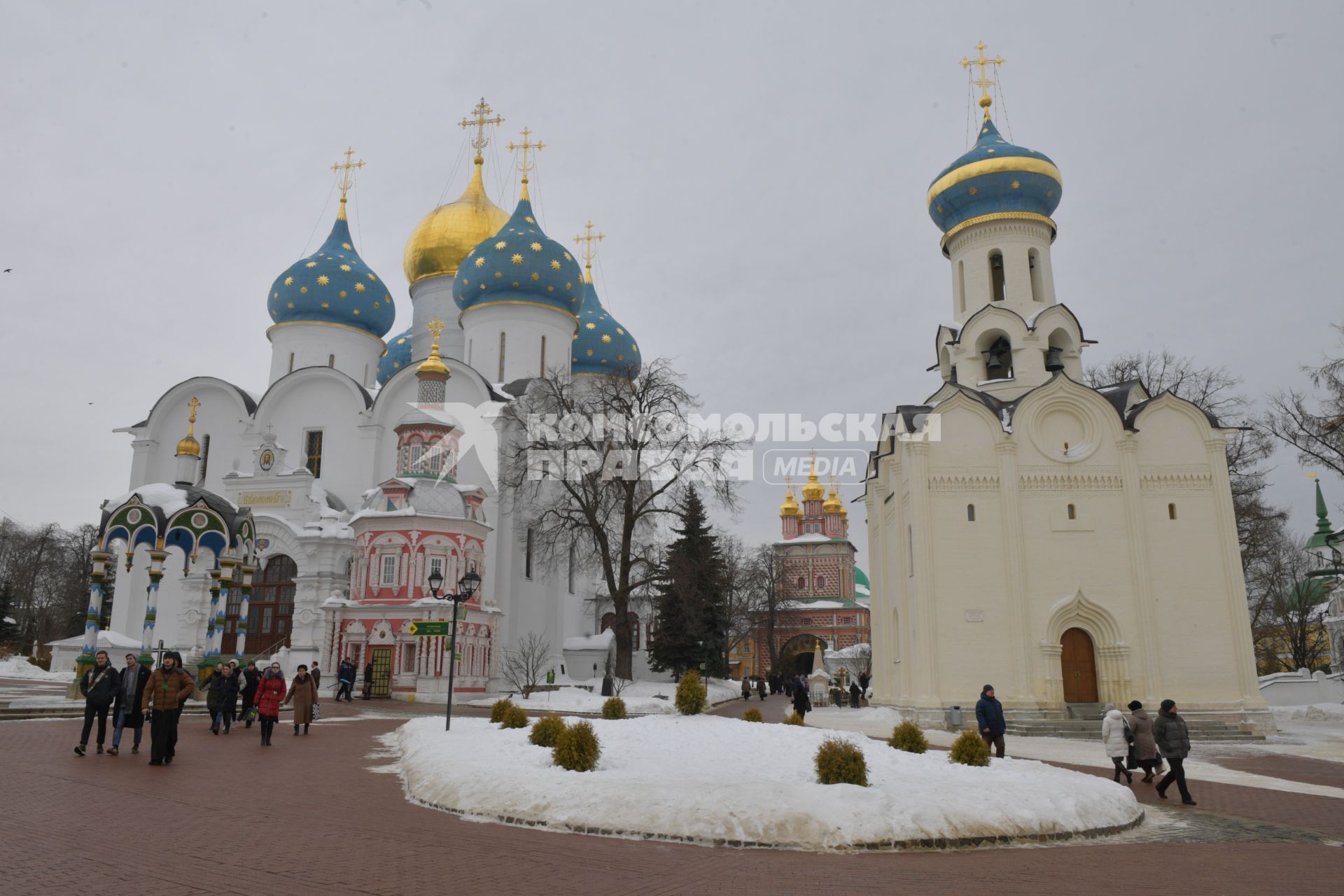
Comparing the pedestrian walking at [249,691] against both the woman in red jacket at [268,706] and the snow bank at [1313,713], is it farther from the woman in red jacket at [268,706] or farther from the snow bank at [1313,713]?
the snow bank at [1313,713]

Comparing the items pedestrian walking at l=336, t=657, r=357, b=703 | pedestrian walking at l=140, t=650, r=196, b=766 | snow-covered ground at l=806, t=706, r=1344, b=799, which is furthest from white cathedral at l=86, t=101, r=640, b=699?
snow-covered ground at l=806, t=706, r=1344, b=799

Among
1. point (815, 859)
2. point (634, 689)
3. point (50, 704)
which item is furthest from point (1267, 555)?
point (50, 704)

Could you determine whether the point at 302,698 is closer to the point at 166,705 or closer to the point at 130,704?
the point at 130,704

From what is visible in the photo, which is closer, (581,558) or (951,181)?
(951,181)

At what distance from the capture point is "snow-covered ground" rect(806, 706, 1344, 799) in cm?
1185

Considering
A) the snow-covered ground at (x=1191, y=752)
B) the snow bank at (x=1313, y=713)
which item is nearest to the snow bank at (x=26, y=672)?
the snow-covered ground at (x=1191, y=752)

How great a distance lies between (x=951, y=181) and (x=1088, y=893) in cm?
2178

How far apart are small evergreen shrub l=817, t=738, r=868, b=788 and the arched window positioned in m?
18.6

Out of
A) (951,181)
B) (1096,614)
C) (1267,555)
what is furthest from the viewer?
(1267,555)

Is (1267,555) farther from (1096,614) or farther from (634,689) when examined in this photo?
(634,689)

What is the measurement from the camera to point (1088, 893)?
571 centimetres

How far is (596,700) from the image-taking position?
24.3 m

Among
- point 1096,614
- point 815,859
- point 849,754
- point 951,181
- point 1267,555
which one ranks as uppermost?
point 951,181

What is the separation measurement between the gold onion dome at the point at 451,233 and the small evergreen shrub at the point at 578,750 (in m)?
31.6
